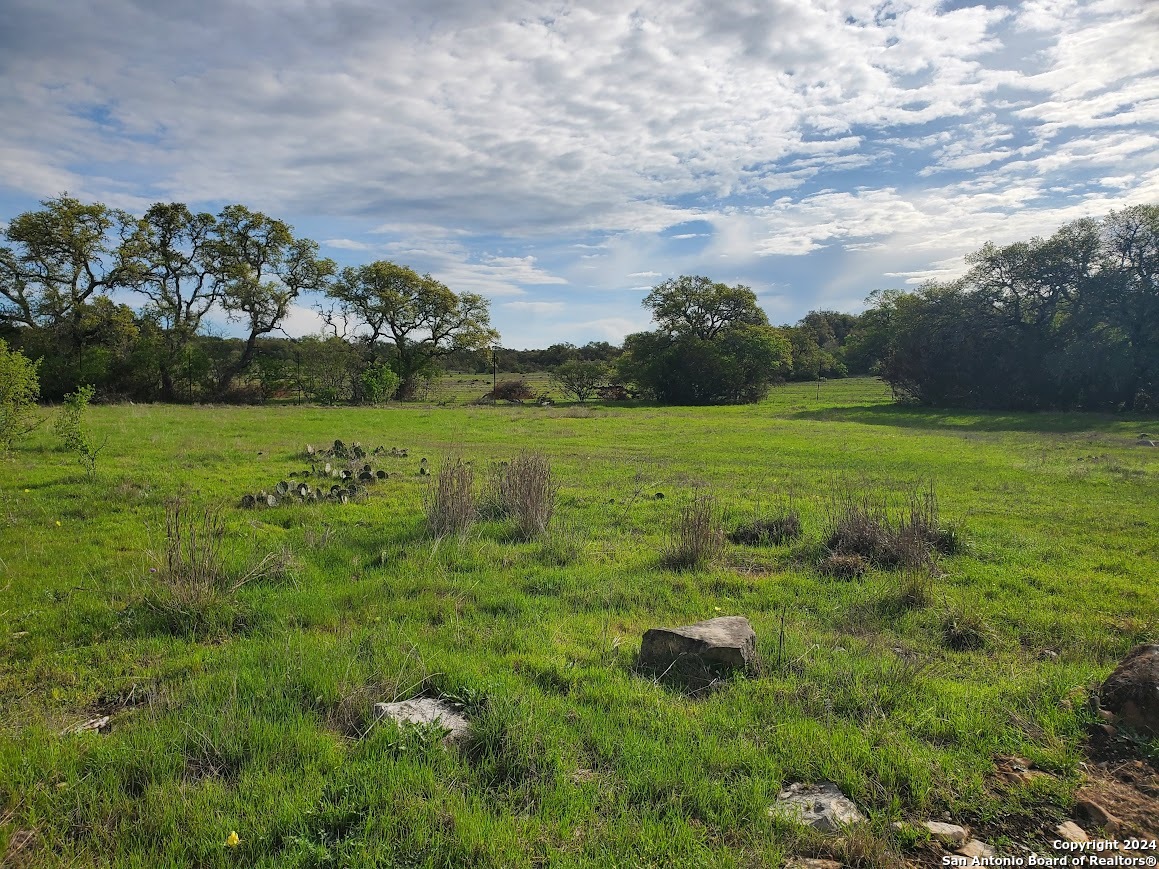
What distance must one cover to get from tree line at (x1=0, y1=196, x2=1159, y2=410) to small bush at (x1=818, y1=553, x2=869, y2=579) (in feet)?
119

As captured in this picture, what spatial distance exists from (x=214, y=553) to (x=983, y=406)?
154 feet

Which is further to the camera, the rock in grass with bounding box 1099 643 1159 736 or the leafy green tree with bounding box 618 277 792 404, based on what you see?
the leafy green tree with bounding box 618 277 792 404

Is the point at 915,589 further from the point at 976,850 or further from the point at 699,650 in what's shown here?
the point at 976,850

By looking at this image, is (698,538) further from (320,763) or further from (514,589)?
(320,763)

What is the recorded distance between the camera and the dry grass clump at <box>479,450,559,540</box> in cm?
955

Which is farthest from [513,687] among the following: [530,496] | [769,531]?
[769,531]

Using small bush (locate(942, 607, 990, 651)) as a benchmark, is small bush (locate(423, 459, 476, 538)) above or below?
above

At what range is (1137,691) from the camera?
4.16m

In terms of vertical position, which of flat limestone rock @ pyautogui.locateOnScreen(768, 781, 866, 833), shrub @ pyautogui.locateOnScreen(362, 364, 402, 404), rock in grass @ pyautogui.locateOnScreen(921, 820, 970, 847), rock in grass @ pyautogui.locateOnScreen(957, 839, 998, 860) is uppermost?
shrub @ pyautogui.locateOnScreen(362, 364, 402, 404)

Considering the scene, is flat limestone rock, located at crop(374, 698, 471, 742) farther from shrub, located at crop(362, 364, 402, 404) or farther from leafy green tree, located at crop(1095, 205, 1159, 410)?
shrub, located at crop(362, 364, 402, 404)

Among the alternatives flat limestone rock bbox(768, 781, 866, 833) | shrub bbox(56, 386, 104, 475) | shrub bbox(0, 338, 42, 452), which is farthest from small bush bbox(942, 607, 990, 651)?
shrub bbox(0, 338, 42, 452)

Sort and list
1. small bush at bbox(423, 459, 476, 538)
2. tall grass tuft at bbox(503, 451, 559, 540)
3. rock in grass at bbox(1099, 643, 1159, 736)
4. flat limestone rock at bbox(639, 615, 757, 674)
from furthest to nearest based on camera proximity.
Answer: tall grass tuft at bbox(503, 451, 559, 540), small bush at bbox(423, 459, 476, 538), flat limestone rock at bbox(639, 615, 757, 674), rock in grass at bbox(1099, 643, 1159, 736)

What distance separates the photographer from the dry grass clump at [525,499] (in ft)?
31.3

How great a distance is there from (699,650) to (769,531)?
5.14 m
